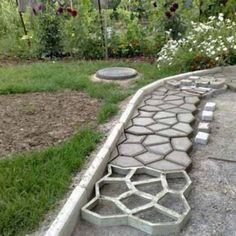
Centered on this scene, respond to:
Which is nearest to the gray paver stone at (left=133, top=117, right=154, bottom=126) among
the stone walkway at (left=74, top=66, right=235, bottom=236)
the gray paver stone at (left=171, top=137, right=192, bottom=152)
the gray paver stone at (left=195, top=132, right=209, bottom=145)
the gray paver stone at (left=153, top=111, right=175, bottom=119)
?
the stone walkway at (left=74, top=66, right=235, bottom=236)

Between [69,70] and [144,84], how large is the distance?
147cm

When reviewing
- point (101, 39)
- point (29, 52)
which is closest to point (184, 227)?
point (101, 39)

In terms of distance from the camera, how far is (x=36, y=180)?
8.89 ft

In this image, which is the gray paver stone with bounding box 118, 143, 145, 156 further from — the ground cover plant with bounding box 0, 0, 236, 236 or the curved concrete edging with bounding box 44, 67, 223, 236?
the ground cover plant with bounding box 0, 0, 236, 236

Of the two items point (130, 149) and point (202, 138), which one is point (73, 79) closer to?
point (130, 149)

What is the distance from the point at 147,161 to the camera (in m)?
3.01

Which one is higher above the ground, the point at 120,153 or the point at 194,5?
the point at 194,5

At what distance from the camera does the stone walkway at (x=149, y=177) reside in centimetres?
231

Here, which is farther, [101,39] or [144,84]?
[101,39]

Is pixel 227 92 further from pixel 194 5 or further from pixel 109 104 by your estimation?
pixel 194 5

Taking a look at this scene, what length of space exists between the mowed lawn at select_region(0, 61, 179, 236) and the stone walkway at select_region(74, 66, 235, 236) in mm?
273

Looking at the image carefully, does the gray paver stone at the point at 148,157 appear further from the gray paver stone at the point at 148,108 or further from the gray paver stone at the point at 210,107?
the gray paver stone at the point at 210,107

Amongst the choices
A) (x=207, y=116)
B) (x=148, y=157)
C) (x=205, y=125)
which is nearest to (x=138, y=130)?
(x=148, y=157)

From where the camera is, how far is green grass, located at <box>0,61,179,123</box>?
4641mm
